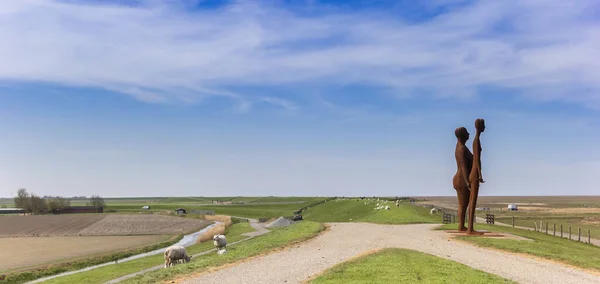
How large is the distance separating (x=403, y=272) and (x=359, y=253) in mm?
7377

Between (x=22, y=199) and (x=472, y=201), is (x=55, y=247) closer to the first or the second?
(x=472, y=201)

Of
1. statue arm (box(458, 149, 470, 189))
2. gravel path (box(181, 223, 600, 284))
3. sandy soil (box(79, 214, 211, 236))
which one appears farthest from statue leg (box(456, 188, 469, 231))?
sandy soil (box(79, 214, 211, 236))

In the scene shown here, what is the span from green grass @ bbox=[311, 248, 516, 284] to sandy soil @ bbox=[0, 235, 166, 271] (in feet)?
139

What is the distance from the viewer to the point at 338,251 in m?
28.6

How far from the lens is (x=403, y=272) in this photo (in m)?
20.2

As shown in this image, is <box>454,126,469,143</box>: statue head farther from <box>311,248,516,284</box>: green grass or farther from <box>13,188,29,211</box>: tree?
<box>13,188,29,211</box>: tree

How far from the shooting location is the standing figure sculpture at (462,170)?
123 feet

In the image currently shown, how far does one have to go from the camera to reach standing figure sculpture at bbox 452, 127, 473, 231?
123ft

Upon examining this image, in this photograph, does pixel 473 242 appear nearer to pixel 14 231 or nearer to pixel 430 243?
pixel 430 243

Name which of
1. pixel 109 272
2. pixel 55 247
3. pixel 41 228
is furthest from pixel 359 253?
pixel 41 228

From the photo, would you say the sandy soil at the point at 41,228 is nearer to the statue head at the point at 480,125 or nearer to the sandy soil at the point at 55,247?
the sandy soil at the point at 55,247

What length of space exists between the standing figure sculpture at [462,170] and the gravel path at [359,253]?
3.59 metres

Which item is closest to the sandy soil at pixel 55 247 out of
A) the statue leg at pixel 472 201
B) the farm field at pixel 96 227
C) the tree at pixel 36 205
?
the farm field at pixel 96 227

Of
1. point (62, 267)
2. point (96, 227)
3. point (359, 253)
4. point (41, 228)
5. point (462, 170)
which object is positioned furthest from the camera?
point (96, 227)
